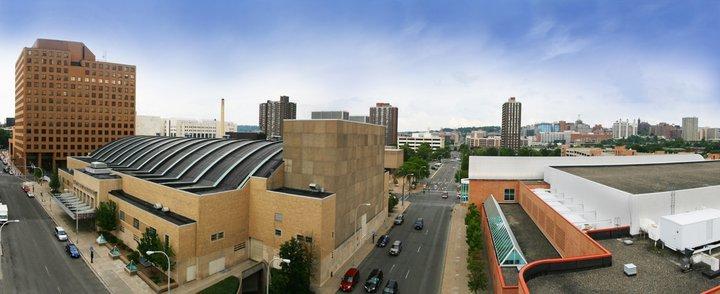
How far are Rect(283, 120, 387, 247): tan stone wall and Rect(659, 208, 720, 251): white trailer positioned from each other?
31229mm

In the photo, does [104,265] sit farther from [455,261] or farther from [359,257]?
[455,261]

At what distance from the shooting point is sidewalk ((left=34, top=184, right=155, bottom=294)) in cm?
4028

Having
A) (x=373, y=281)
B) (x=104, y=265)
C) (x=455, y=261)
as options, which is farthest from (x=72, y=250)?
(x=455, y=261)

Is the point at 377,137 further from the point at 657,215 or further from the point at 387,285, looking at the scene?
the point at 657,215

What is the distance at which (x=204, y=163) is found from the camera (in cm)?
5900

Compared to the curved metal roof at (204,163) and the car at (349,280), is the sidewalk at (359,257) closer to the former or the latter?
the car at (349,280)

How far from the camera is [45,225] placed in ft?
204

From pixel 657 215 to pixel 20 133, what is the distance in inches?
6645

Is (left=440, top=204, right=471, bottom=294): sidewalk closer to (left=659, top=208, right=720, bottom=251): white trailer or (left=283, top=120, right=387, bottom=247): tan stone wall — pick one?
(left=283, top=120, right=387, bottom=247): tan stone wall

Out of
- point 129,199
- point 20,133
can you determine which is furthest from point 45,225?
point 20,133

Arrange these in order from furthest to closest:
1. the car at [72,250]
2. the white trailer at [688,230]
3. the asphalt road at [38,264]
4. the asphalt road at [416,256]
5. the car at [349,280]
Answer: the car at [72,250]
the asphalt road at [416,256]
the car at [349,280]
the asphalt road at [38,264]
the white trailer at [688,230]

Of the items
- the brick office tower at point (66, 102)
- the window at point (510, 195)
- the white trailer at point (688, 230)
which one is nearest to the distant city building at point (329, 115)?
the white trailer at point (688, 230)

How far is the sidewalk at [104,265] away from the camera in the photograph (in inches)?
1586

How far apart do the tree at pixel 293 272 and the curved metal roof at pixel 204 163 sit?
11.4 meters
